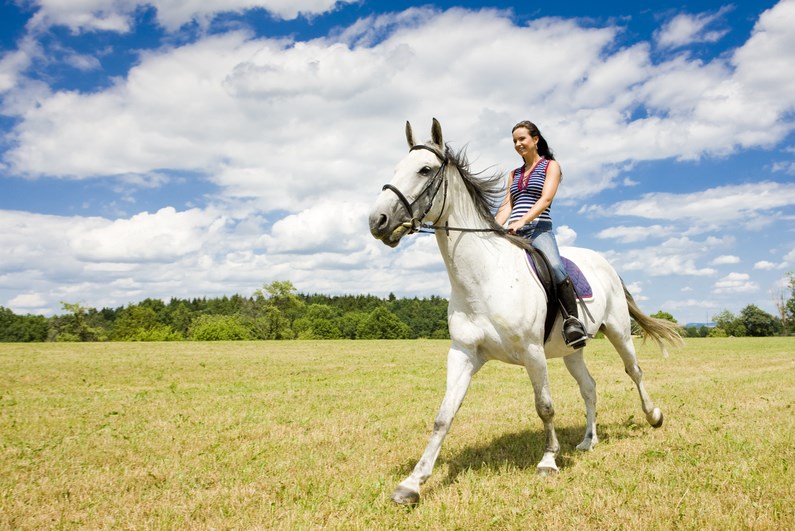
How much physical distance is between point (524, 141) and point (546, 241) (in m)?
1.29

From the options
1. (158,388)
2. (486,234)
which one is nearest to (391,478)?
(486,234)

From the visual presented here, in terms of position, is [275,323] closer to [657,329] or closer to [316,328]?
[316,328]

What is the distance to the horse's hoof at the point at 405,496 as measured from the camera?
191 inches

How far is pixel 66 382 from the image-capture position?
16969 mm

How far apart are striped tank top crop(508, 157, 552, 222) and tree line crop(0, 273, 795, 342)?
3156 inches

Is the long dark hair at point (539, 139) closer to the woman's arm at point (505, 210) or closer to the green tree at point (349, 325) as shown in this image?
the woman's arm at point (505, 210)

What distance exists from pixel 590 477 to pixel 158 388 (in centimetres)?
1351

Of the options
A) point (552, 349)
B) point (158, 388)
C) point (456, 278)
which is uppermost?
point (456, 278)

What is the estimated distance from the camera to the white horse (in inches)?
197

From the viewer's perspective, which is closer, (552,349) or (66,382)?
(552,349)

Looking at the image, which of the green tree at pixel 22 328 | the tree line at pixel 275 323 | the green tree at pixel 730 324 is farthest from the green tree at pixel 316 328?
the green tree at pixel 730 324

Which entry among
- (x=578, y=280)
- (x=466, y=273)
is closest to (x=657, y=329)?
(x=578, y=280)

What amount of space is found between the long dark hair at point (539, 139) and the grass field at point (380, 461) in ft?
12.7

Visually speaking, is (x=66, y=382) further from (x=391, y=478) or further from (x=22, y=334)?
(x=22, y=334)
